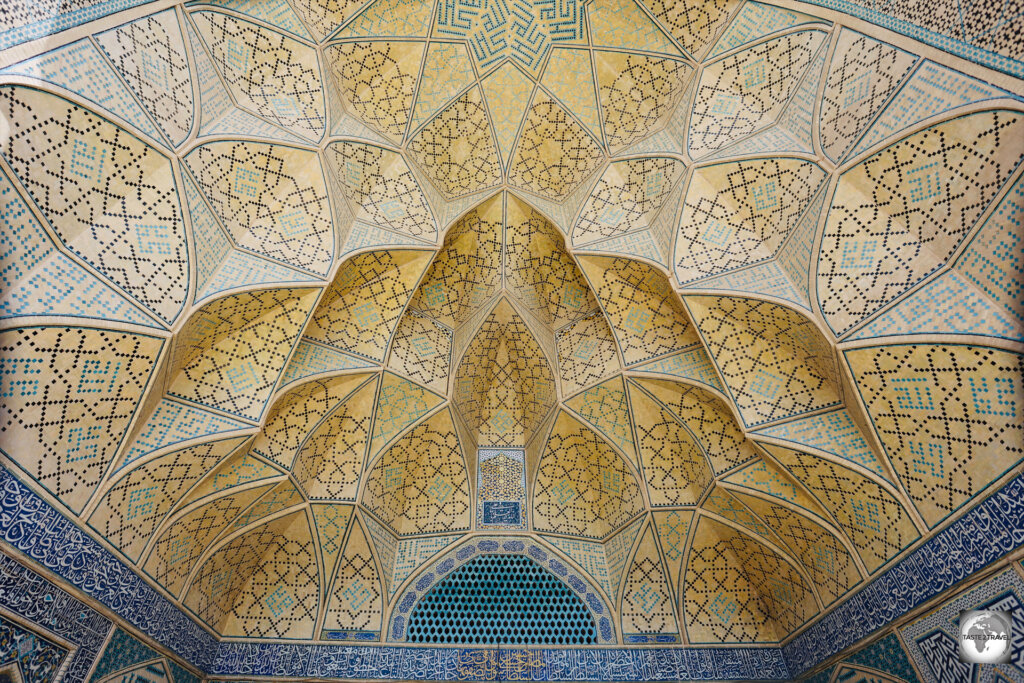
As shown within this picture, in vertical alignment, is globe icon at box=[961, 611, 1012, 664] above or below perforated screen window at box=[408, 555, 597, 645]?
below

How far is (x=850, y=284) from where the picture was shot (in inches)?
203

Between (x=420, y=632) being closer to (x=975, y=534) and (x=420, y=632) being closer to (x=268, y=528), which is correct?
(x=268, y=528)

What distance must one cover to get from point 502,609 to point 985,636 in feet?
14.9

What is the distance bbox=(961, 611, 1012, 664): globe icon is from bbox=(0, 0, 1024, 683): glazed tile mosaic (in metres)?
0.18

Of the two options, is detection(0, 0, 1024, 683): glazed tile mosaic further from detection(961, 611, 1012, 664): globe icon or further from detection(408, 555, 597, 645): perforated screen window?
detection(961, 611, 1012, 664): globe icon

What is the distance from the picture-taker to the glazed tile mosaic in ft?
14.0

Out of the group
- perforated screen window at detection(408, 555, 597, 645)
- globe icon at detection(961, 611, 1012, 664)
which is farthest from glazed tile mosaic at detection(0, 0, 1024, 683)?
globe icon at detection(961, 611, 1012, 664)

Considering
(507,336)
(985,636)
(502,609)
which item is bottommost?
(985,636)

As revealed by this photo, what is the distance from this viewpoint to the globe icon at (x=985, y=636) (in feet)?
13.6

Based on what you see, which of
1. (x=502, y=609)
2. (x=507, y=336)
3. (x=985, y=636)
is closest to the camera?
(x=985, y=636)

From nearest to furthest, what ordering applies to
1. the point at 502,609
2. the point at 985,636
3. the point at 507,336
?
the point at 985,636
the point at 502,609
the point at 507,336

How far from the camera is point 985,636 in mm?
4250

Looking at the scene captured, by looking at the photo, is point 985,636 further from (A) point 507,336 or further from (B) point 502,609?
(A) point 507,336

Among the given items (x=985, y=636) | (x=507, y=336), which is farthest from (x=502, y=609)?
(x=985, y=636)
